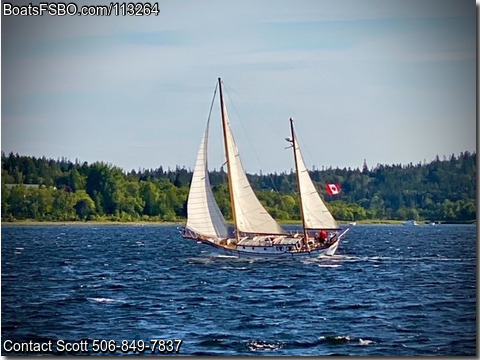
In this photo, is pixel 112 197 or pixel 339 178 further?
pixel 112 197

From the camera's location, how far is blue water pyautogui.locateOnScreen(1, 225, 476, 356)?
2370 cm

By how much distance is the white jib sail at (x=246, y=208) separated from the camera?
3198cm

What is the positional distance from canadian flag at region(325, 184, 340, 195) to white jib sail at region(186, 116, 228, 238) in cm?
343

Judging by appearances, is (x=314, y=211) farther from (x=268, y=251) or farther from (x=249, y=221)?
(x=249, y=221)

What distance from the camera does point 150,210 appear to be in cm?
3547

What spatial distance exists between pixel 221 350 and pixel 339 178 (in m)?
10.1

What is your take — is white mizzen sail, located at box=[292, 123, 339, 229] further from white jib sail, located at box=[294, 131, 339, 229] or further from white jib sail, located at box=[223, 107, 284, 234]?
white jib sail, located at box=[223, 107, 284, 234]

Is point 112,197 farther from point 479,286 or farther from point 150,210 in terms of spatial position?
A: point 479,286

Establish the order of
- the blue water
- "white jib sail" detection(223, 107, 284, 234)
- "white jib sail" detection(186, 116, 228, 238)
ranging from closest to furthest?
the blue water
"white jib sail" detection(186, 116, 228, 238)
"white jib sail" detection(223, 107, 284, 234)

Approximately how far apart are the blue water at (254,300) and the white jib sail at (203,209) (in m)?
0.97

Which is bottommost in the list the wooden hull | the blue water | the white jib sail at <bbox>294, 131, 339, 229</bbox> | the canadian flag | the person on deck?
the blue water

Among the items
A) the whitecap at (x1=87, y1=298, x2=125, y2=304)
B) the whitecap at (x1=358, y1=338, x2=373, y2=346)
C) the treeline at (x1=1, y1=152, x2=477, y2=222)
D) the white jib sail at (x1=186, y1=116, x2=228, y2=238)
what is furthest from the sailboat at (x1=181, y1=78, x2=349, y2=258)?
the whitecap at (x1=358, y1=338, x2=373, y2=346)

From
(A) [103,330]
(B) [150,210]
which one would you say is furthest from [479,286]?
(B) [150,210]

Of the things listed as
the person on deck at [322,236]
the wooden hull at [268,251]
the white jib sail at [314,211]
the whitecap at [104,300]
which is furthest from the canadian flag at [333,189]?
the whitecap at [104,300]
